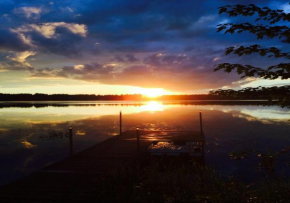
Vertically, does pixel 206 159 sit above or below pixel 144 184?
below

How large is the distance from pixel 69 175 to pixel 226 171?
28.9ft

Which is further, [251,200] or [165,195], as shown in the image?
[165,195]

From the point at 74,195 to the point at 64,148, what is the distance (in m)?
13.5

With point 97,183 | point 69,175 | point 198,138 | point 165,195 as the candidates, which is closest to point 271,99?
point 165,195

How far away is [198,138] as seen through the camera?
67.6 ft

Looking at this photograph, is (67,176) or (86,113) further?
(86,113)

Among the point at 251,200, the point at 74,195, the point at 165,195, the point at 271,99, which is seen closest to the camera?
the point at 271,99

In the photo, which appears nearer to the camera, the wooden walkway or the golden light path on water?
the wooden walkway

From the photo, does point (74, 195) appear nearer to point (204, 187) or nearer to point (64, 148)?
point (204, 187)

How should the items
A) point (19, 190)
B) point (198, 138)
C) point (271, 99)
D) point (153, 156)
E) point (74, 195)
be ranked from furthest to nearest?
point (198, 138) < point (153, 156) < point (19, 190) < point (74, 195) < point (271, 99)

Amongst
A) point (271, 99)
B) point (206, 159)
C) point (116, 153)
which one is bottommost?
point (206, 159)

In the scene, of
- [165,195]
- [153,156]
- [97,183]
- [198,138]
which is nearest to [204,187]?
[165,195]

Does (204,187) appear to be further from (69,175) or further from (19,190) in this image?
(19,190)

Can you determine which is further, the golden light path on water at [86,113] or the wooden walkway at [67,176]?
the golden light path on water at [86,113]
